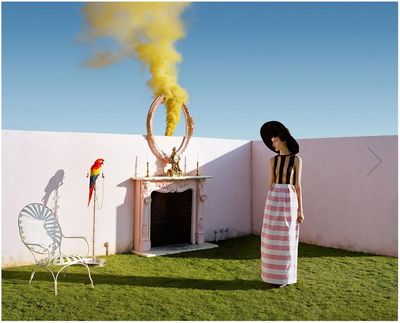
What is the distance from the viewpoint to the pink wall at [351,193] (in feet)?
29.4

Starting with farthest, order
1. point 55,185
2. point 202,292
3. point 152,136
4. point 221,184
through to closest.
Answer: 1. point 221,184
2. point 152,136
3. point 55,185
4. point 202,292

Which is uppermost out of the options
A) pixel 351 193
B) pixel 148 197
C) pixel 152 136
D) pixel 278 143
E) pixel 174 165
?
pixel 152 136

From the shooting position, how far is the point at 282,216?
6402mm

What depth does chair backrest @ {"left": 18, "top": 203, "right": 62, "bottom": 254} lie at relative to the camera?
6413mm

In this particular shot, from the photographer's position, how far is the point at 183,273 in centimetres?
740

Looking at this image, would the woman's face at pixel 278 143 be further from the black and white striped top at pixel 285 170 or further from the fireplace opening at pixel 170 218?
the fireplace opening at pixel 170 218

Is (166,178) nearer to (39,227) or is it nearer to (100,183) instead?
(100,183)

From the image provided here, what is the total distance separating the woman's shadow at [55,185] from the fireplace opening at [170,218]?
2.26 m

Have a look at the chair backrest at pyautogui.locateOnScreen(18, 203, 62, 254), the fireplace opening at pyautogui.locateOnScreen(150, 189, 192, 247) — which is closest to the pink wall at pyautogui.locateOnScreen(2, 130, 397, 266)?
the fireplace opening at pyautogui.locateOnScreen(150, 189, 192, 247)

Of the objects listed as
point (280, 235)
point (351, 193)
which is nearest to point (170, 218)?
point (351, 193)

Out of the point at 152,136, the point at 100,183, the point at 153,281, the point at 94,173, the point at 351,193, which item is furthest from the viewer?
the point at 351,193

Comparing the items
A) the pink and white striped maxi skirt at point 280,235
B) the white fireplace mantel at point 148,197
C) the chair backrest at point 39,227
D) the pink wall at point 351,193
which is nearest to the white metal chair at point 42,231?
the chair backrest at point 39,227

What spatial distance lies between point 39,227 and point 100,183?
208 centimetres

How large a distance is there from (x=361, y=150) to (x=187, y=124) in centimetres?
357
